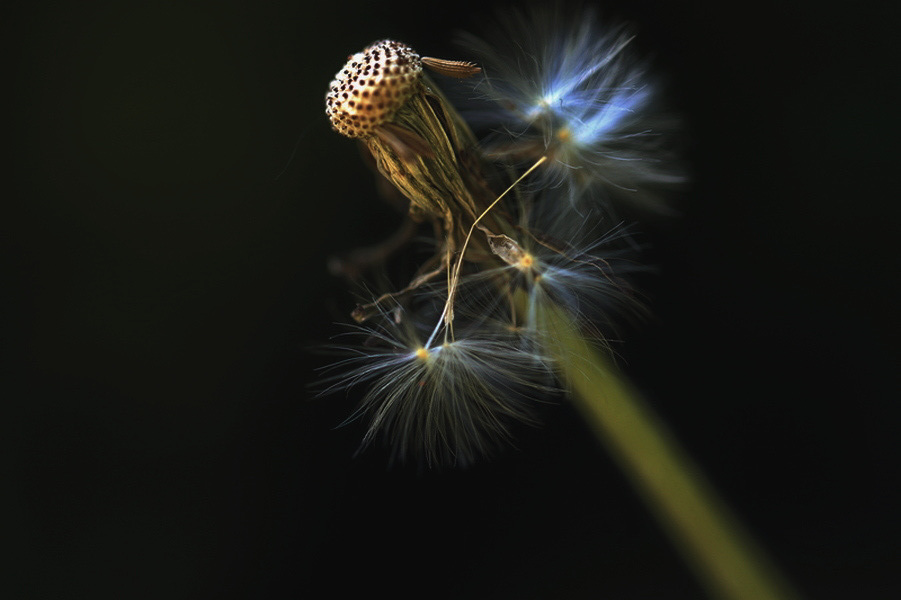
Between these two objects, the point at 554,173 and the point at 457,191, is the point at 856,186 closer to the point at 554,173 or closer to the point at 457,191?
the point at 554,173

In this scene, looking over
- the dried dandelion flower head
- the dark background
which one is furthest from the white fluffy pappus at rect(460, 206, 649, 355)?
the dark background

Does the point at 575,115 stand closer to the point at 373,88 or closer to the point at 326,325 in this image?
the point at 373,88

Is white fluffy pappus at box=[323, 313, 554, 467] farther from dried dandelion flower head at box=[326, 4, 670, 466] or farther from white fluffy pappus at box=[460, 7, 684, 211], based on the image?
white fluffy pappus at box=[460, 7, 684, 211]

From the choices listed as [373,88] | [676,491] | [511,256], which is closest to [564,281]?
[511,256]

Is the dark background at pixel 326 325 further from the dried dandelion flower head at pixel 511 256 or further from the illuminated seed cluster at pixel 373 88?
the illuminated seed cluster at pixel 373 88

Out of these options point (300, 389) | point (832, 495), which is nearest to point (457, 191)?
point (300, 389)
